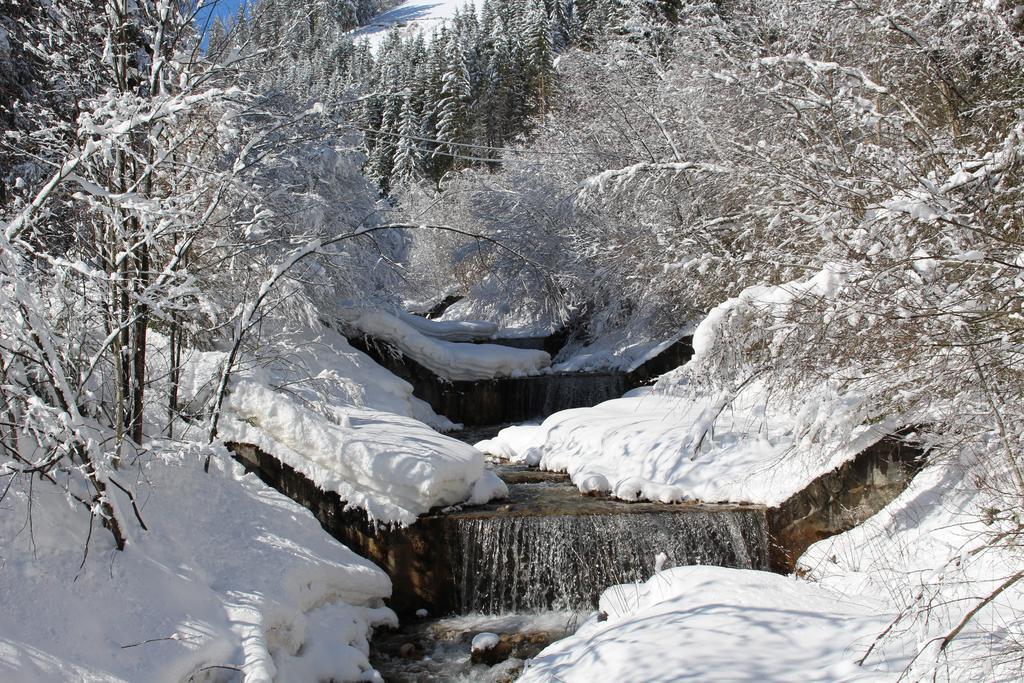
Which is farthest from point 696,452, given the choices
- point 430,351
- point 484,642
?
point 430,351

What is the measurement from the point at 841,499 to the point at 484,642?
3398 mm

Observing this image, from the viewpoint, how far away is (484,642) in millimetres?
6105

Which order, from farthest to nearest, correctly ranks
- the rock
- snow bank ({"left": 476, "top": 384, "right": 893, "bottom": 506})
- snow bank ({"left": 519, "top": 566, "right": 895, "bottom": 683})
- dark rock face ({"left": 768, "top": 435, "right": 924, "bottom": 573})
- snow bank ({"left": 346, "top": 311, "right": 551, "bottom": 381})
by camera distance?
snow bank ({"left": 346, "top": 311, "right": 551, "bottom": 381}) → snow bank ({"left": 476, "top": 384, "right": 893, "bottom": 506}) → dark rock face ({"left": 768, "top": 435, "right": 924, "bottom": 573}) → the rock → snow bank ({"left": 519, "top": 566, "right": 895, "bottom": 683})

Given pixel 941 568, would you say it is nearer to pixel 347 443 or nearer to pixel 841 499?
pixel 841 499

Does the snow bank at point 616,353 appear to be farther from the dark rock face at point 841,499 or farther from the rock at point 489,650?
the rock at point 489,650

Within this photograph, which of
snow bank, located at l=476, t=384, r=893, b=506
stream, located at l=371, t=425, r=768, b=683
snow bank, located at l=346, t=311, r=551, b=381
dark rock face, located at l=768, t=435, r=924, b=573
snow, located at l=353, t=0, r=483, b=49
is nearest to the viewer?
dark rock face, located at l=768, t=435, r=924, b=573

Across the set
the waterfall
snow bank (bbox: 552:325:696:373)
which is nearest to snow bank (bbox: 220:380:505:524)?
the waterfall

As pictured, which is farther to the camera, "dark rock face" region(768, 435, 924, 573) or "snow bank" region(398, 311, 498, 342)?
"snow bank" region(398, 311, 498, 342)

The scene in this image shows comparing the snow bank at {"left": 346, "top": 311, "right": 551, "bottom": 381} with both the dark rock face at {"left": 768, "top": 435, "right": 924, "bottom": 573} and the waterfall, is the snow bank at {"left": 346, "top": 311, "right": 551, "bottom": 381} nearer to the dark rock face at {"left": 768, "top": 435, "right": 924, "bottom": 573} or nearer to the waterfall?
the waterfall

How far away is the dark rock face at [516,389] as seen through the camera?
15273 mm

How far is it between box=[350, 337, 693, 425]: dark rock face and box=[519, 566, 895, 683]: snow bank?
937cm

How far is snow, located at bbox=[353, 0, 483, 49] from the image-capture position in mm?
106275

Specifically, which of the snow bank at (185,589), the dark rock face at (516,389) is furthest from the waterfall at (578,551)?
the dark rock face at (516,389)

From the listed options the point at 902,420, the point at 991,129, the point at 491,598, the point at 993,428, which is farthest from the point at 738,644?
the point at 991,129
